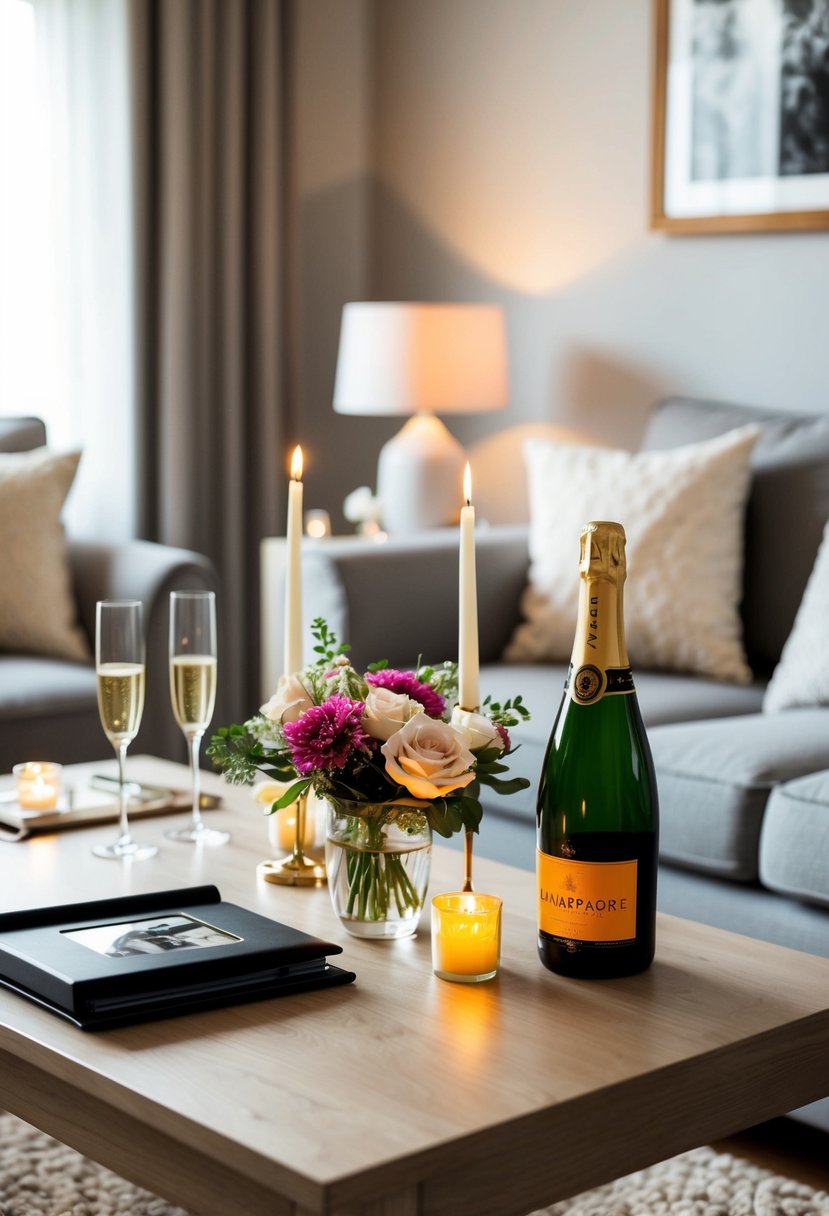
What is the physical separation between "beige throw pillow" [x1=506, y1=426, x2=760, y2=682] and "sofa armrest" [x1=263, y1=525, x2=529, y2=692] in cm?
15

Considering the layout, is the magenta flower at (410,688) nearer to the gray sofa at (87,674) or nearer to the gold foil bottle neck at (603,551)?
the gold foil bottle neck at (603,551)

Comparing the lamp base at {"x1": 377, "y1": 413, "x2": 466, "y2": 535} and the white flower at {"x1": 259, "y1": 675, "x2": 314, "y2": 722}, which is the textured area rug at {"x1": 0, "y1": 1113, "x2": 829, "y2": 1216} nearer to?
the white flower at {"x1": 259, "y1": 675, "x2": 314, "y2": 722}

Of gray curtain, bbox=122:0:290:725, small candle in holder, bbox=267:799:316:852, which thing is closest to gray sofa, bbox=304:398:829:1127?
small candle in holder, bbox=267:799:316:852

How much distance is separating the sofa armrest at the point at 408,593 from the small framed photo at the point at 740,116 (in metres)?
0.95

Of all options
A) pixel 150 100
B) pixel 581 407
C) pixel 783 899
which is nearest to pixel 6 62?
pixel 150 100

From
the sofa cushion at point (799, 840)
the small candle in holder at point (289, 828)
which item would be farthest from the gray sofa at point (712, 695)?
the small candle in holder at point (289, 828)

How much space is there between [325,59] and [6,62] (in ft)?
3.17

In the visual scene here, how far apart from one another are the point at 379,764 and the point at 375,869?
0.11m

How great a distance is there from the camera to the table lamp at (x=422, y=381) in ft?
11.8

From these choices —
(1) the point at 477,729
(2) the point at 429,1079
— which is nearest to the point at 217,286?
(1) the point at 477,729

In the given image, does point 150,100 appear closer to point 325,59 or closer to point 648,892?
point 325,59

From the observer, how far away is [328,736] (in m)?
1.35

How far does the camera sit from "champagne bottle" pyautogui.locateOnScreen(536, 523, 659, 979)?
129cm

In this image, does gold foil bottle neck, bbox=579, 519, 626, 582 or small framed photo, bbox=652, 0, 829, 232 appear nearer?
gold foil bottle neck, bbox=579, 519, 626, 582
